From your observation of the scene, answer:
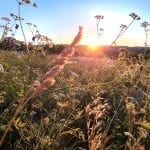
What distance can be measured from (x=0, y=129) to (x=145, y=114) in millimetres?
1508

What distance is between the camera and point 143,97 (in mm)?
5633

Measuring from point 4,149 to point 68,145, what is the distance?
Result: 557mm

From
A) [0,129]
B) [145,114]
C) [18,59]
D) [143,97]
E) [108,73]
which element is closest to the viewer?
[0,129]

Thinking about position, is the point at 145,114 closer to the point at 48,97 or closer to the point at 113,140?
the point at 113,140

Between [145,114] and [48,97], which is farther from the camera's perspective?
[48,97]

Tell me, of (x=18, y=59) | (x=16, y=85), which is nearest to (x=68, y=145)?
(x=16, y=85)

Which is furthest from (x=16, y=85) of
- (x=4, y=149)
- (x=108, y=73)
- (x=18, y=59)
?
(x=18, y=59)

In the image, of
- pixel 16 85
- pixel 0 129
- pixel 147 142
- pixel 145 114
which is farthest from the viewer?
pixel 16 85

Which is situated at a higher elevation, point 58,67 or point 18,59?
point 58,67

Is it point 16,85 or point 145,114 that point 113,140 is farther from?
point 16,85

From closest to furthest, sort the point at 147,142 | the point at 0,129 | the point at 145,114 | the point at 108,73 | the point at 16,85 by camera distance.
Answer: the point at 0,129 < the point at 147,142 < the point at 145,114 < the point at 16,85 < the point at 108,73

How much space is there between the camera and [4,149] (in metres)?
3.92

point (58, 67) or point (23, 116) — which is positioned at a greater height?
point (58, 67)

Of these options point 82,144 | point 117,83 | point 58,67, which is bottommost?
point 82,144
